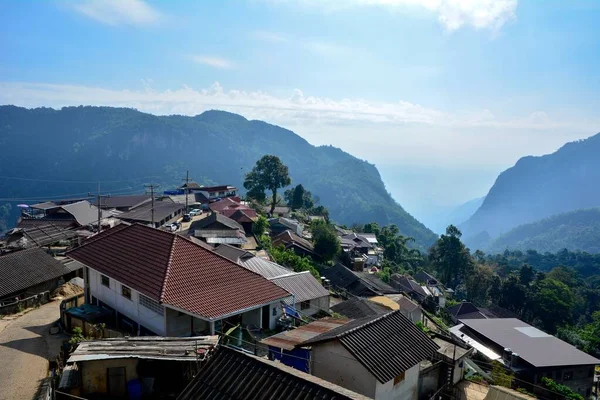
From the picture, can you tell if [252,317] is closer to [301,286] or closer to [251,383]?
[301,286]

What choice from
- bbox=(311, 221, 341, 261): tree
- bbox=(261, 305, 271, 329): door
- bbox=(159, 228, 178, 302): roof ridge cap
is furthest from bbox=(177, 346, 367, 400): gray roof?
bbox=(311, 221, 341, 261): tree

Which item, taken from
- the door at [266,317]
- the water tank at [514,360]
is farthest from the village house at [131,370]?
the water tank at [514,360]

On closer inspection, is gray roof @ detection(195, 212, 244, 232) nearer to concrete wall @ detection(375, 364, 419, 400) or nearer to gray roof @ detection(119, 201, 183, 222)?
gray roof @ detection(119, 201, 183, 222)

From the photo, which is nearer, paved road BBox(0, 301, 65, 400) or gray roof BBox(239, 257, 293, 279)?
paved road BBox(0, 301, 65, 400)

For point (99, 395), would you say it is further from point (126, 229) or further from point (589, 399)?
point (589, 399)

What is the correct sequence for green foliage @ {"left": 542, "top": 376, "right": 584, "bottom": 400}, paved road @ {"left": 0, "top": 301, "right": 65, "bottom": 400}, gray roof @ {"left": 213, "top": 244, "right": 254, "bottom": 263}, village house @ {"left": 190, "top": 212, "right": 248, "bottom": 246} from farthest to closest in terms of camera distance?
village house @ {"left": 190, "top": 212, "right": 248, "bottom": 246}, gray roof @ {"left": 213, "top": 244, "right": 254, "bottom": 263}, green foliage @ {"left": 542, "top": 376, "right": 584, "bottom": 400}, paved road @ {"left": 0, "top": 301, "right": 65, "bottom": 400}

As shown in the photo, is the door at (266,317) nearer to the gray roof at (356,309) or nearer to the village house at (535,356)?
the gray roof at (356,309)

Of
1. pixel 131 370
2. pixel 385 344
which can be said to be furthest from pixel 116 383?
pixel 385 344
